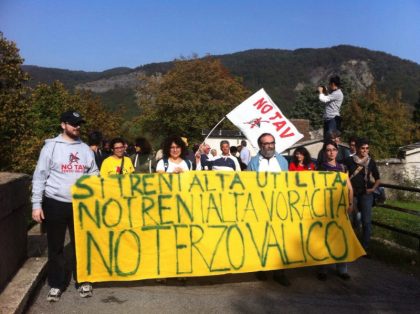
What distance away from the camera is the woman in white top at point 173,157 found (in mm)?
5992

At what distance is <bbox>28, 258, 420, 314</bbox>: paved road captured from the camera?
15.8 feet

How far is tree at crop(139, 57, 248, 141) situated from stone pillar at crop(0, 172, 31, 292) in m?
46.2

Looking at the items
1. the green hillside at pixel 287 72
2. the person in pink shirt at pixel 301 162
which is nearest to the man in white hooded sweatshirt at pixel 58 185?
the person in pink shirt at pixel 301 162

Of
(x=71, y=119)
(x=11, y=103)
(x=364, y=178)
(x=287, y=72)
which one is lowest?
(x=364, y=178)

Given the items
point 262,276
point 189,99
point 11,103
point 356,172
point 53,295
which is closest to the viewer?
point 53,295

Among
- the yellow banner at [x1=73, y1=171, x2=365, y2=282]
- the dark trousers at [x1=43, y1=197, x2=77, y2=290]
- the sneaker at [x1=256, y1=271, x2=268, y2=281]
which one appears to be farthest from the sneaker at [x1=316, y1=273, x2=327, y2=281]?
the dark trousers at [x1=43, y1=197, x2=77, y2=290]

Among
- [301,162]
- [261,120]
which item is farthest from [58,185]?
[261,120]

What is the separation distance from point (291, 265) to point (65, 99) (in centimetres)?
3868

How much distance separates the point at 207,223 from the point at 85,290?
1.47 m

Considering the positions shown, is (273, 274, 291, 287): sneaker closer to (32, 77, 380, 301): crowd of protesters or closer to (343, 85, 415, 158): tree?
(32, 77, 380, 301): crowd of protesters

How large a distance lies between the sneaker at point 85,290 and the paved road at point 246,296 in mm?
60

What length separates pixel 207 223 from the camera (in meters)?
5.51

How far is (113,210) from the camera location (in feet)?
17.3

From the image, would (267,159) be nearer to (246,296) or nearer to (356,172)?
(356,172)
